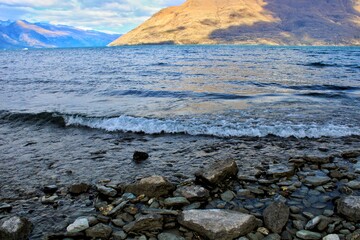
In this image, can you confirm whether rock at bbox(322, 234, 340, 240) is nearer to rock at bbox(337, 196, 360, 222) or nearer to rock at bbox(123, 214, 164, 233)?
rock at bbox(337, 196, 360, 222)

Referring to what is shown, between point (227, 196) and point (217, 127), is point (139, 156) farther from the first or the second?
point (217, 127)

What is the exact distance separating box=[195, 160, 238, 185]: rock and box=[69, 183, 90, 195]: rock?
8.80 ft

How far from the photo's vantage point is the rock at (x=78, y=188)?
6793 mm

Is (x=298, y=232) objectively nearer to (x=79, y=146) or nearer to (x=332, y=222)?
(x=332, y=222)

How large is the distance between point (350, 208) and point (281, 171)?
7.16 feet

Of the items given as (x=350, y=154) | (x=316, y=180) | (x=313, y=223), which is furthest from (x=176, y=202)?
(x=350, y=154)

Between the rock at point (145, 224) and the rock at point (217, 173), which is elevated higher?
the rock at point (217, 173)

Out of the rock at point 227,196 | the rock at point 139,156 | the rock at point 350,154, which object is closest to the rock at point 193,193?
the rock at point 227,196

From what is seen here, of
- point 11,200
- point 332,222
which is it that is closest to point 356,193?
point 332,222

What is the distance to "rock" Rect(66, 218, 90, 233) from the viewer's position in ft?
17.0

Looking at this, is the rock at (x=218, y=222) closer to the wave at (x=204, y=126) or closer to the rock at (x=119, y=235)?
the rock at (x=119, y=235)

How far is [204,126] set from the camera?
12.1 metres

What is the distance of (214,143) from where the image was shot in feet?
34.6

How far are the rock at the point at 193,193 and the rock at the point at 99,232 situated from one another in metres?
1.80
